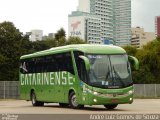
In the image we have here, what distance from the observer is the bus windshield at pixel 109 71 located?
24.6 metres

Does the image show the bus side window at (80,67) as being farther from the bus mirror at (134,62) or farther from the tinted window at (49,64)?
the bus mirror at (134,62)

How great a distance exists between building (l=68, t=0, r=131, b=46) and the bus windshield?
117 m

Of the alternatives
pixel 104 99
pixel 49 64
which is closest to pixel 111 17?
pixel 49 64

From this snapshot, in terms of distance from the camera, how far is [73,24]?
154 metres

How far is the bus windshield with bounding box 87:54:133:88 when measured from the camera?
967 inches

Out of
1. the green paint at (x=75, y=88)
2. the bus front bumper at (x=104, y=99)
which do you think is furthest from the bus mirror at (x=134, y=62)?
the bus front bumper at (x=104, y=99)

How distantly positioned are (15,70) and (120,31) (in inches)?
4654

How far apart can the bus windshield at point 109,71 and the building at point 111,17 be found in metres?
117

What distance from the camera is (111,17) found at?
594 feet

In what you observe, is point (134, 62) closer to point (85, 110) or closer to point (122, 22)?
point (85, 110)

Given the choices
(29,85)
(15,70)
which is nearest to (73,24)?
(15,70)

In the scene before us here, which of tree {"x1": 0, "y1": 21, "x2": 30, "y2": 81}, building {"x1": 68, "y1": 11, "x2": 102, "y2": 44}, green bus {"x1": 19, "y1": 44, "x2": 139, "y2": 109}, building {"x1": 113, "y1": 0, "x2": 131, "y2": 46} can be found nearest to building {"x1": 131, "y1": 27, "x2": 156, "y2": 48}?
building {"x1": 113, "y1": 0, "x2": 131, "y2": 46}

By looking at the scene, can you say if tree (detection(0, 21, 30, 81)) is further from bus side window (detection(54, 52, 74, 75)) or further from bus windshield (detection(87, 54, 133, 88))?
bus windshield (detection(87, 54, 133, 88))

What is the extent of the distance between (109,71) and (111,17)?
15729 cm
